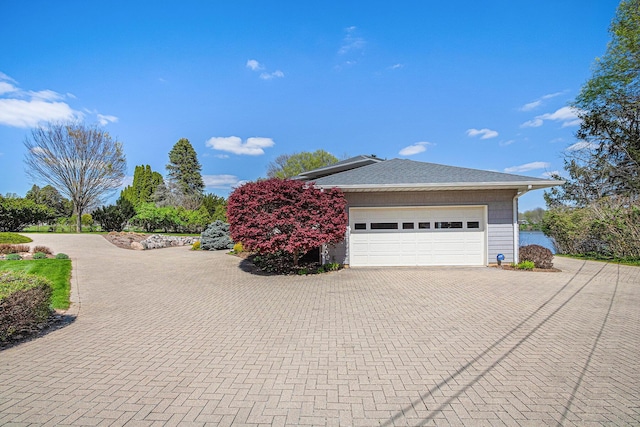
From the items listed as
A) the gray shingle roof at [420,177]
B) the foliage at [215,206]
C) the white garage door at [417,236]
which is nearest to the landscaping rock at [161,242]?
the foliage at [215,206]

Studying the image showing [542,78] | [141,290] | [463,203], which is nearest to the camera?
[141,290]

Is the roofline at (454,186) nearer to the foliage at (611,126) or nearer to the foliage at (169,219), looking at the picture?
the foliage at (611,126)

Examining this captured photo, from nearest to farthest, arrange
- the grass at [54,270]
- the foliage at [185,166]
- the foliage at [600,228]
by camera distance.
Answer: the grass at [54,270], the foliage at [600,228], the foliage at [185,166]

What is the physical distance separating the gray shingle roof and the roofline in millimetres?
47

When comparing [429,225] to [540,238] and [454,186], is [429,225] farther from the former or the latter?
[540,238]

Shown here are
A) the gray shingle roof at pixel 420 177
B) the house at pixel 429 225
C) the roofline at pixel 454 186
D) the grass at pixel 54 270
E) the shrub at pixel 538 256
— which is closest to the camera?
the grass at pixel 54 270

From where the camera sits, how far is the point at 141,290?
306 inches

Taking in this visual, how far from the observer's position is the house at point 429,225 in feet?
34.8

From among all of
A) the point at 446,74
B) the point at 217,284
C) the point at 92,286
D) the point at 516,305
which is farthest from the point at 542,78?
the point at 92,286

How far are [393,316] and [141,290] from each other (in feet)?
21.2

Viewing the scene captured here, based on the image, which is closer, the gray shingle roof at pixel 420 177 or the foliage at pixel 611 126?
the gray shingle roof at pixel 420 177

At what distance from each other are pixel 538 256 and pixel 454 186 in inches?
158

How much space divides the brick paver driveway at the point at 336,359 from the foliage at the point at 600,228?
25.6ft

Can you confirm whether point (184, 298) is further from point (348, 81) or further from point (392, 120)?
point (392, 120)
